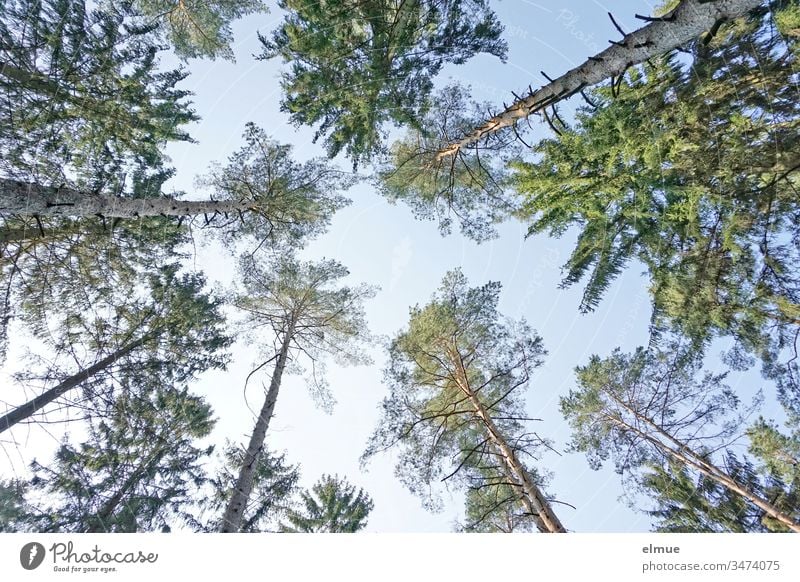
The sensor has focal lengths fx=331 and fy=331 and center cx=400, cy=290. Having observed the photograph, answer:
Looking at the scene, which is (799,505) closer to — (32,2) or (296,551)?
(296,551)

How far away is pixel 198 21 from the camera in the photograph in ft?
20.0

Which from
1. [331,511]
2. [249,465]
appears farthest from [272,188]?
[331,511]

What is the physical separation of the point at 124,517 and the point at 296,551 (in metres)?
4.86

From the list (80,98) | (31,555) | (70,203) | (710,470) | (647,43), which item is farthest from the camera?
(710,470)

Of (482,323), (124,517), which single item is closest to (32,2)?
(124,517)

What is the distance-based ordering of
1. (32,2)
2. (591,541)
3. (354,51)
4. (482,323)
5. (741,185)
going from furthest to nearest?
(482,323) < (354,51) < (741,185) < (32,2) < (591,541)

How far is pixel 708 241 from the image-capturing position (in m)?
4.50

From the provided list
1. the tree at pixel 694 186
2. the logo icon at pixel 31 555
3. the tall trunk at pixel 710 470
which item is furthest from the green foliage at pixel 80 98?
the tall trunk at pixel 710 470

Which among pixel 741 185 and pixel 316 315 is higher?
pixel 316 315

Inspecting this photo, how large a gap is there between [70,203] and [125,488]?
166 inches

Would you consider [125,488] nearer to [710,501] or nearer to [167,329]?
[167,329]

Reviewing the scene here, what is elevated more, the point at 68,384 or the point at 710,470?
the point at 68,384

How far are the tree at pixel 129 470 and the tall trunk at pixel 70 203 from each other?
89.5 inches

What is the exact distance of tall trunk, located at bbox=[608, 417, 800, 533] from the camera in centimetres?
497
